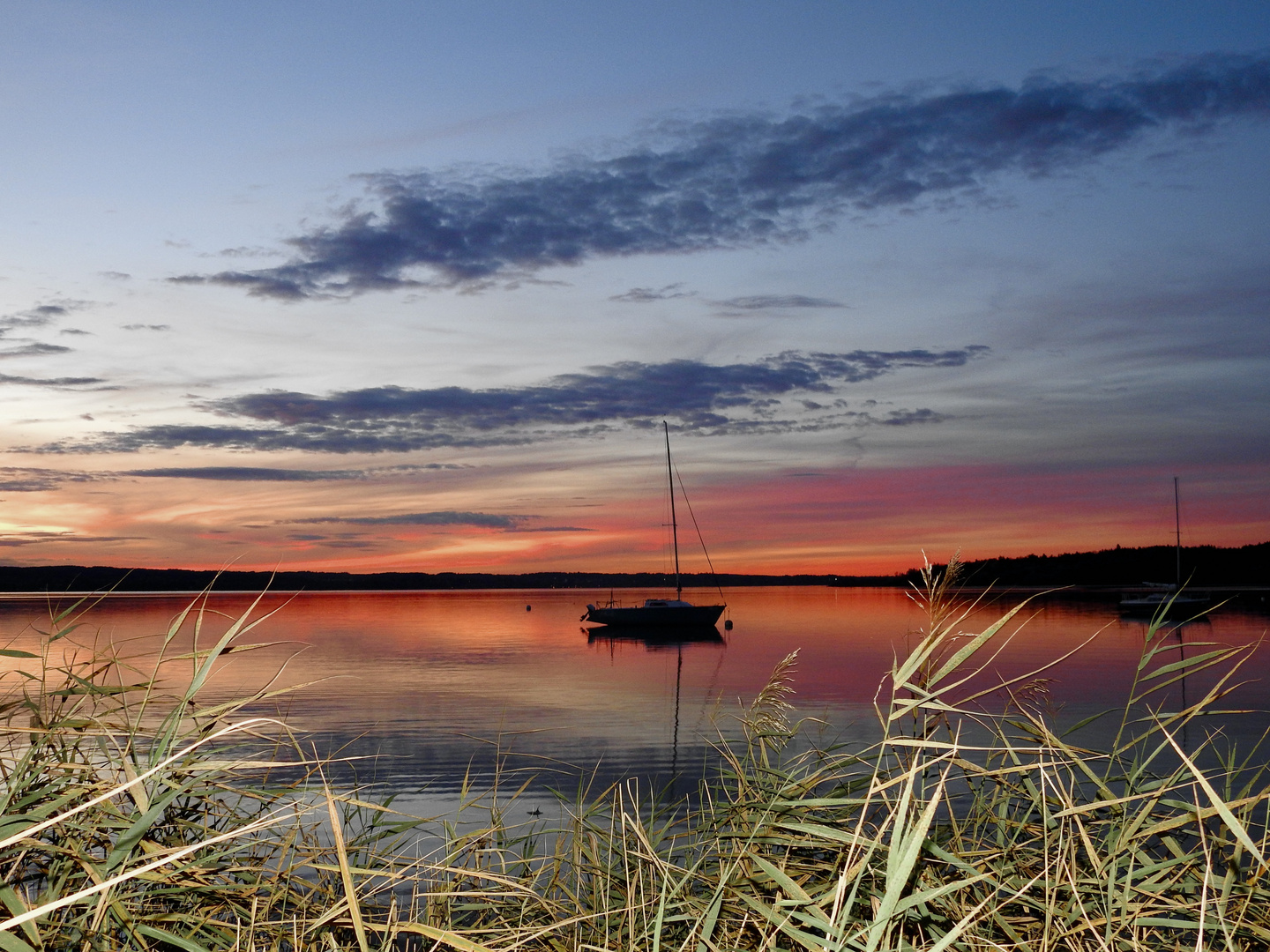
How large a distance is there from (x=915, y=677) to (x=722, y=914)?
1176mm

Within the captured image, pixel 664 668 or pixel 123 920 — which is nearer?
pixel 123 920

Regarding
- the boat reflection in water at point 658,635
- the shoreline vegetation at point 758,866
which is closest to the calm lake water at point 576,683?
the shoreline vegetation at point 758,866

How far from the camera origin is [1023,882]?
3238 millimetres

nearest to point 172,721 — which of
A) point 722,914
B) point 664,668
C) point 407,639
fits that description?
point 722,914

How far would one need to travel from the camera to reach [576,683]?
102 feet

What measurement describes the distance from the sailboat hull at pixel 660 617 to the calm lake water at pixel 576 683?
80.8 inches

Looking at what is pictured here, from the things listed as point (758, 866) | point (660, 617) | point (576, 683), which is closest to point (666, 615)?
point (660, 617)

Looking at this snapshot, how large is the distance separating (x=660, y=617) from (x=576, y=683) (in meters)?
24.6

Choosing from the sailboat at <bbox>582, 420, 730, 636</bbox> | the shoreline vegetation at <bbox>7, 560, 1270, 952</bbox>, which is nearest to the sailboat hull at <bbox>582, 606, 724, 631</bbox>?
the sailboat at <bbox>582, 420, 730, 636</bbox>

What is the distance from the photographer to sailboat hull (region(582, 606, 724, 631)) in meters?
54.9

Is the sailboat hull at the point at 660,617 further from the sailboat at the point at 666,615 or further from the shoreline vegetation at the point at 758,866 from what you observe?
the shoreline vegetation at the point at 758,866

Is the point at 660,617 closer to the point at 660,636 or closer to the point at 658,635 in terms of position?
the point at 660,636

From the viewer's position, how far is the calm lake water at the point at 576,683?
643 inches

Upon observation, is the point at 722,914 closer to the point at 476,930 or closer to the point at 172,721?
the point at 476,930
